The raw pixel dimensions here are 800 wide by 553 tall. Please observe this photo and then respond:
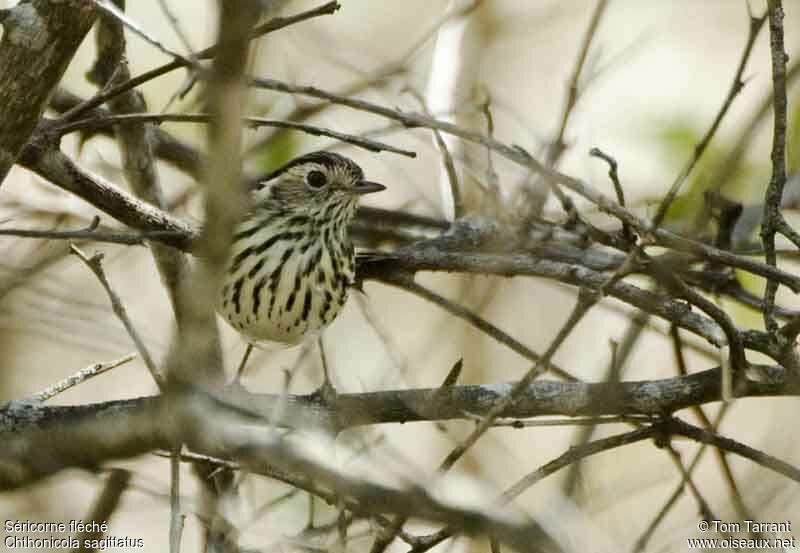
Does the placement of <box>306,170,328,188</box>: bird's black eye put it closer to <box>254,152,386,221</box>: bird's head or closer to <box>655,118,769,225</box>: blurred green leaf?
<box>254,152,386,221</box>: bird's head

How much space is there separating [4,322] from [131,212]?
0.54m

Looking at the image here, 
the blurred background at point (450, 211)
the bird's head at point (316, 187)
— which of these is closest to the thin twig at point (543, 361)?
the blurred background at point (450, 211)

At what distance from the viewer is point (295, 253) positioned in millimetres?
5230

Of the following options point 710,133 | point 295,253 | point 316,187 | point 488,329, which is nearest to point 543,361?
point 710,133

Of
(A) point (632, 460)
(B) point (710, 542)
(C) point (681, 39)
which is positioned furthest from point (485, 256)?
(C) point (681, 39)

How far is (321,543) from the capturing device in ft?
12.2

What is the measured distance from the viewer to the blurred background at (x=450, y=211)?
13.0 feet

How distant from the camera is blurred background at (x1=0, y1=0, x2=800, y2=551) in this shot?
3.98 meters

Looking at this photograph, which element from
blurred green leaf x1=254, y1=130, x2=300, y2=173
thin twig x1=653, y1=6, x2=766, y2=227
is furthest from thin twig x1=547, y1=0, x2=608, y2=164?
blurred green leaf x1=254, y1=130, x2=300, y2=173

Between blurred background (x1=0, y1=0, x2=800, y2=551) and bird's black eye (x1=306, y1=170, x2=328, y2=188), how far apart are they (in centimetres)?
22

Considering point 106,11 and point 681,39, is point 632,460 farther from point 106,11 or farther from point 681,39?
point 106,11

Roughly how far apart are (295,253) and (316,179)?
0.43 m

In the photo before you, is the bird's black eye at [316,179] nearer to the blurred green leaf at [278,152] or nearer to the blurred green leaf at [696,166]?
the blurred green leaf at [278,152]

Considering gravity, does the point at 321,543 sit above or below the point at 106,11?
below
